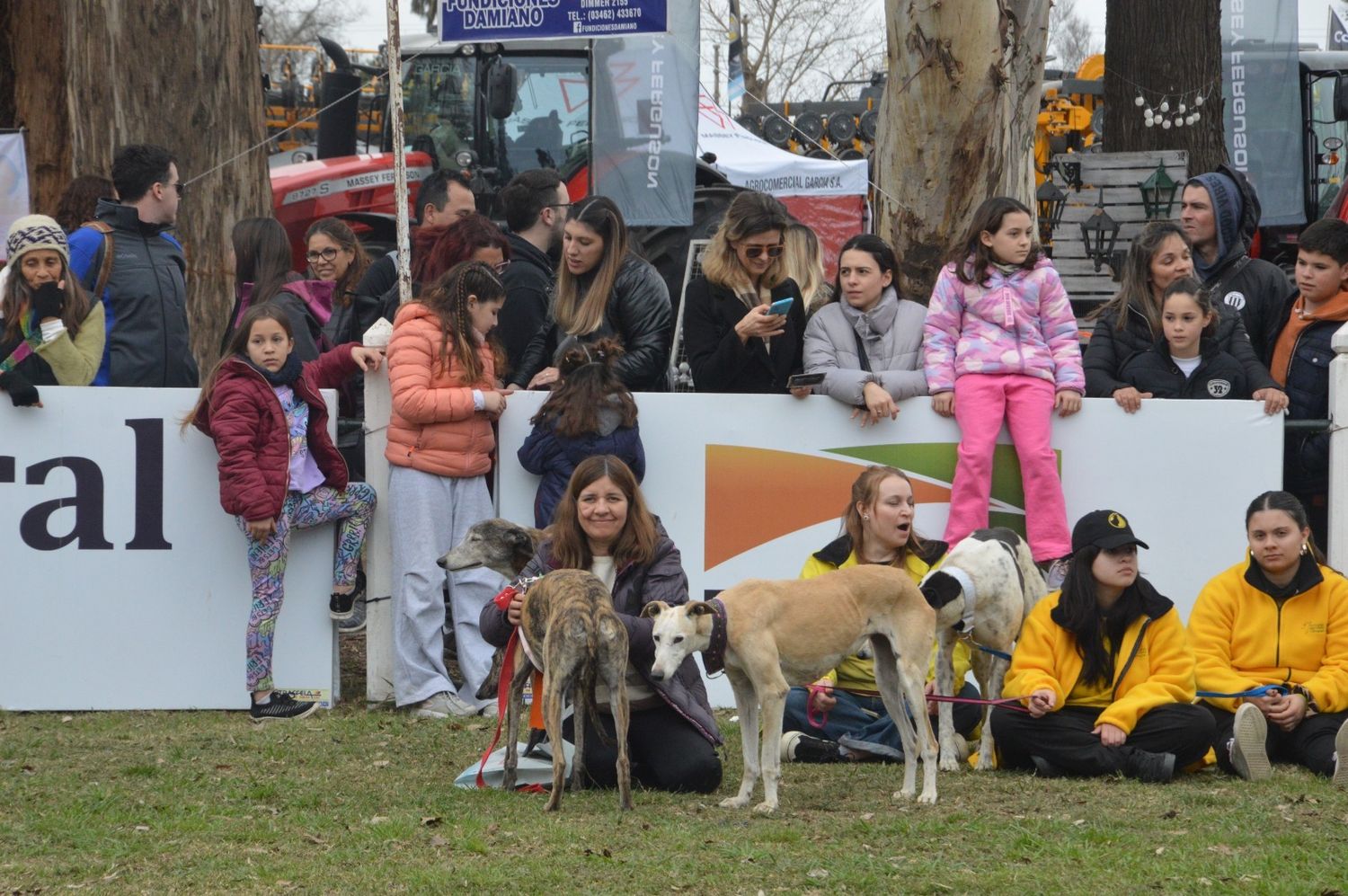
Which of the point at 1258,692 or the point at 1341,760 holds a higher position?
the point at 1258,692

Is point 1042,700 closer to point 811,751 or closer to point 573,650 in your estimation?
point 811,751

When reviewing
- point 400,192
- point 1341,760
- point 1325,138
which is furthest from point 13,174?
point 1325,138

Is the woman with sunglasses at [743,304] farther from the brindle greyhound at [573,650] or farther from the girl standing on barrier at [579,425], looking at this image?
the brindle greyhound at [573,650]

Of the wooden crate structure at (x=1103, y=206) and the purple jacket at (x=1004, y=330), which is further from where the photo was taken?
the wooden crate structure at (x=1103, y=206)

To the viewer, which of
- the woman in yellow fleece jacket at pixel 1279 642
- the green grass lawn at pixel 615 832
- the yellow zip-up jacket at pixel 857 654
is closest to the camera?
the green grass lawn at pixel 615 832

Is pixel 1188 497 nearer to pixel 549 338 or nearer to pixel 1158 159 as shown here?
pixel 549 338

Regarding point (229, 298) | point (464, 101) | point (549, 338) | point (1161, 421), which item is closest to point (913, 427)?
point (1161, 421)

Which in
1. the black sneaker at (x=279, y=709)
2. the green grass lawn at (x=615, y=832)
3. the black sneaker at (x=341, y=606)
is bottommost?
the black sneaker at (x=279, y=709)

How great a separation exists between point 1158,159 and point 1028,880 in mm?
12503

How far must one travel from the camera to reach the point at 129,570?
8.02 m

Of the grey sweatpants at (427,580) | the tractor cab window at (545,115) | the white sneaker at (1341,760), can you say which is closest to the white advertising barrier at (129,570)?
the grey sweatpants at (427,580)

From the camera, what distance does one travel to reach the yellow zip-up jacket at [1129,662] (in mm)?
6375

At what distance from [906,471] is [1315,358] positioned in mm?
2090

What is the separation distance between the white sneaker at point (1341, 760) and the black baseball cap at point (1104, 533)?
3.35 ft
